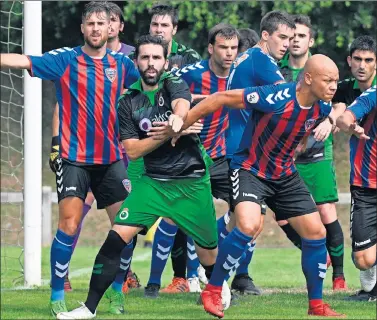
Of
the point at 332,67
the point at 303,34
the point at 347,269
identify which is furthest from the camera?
the point at 347,269

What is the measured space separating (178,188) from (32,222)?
11.0ft

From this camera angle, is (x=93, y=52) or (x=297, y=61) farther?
(x=297, y=61)

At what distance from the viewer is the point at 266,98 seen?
9.30 metres

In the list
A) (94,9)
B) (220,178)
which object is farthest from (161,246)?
(94,9)

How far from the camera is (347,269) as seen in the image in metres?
15.7

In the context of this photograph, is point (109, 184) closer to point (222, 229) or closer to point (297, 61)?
point (222, 229)

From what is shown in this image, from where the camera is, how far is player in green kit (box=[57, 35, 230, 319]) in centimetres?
934

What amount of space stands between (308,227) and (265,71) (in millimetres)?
1596

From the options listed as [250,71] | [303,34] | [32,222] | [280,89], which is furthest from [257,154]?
[32,222]

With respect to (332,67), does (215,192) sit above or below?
below

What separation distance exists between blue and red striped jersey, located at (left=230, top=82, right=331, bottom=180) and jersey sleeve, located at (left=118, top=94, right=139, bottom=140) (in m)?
0.84

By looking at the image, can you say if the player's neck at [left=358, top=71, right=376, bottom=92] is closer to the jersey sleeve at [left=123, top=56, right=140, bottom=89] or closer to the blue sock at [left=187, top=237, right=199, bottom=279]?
the jersey sleeve at [left=123, top=56, right=140, bottom=89]

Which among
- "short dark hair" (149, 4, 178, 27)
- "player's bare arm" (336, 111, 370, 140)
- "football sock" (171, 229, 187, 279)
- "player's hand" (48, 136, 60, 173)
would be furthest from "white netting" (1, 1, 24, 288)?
"player's bare arm" (336, 111, 370, 140)

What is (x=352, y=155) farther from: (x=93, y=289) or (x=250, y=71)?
(x=93, y=289)
